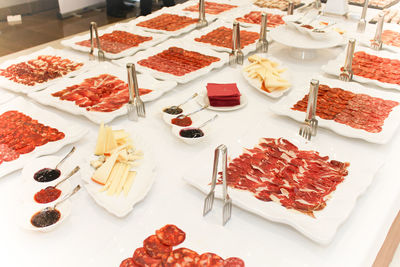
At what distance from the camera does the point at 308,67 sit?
2082 millimetres

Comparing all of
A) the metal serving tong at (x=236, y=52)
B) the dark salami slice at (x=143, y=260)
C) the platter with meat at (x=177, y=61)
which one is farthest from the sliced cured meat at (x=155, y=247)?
the metal serving tong at (x=236, y=52)

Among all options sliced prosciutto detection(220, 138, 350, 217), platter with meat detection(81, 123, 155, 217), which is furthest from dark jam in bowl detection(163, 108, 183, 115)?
sliced prosciutto detection(220, 138, 350, 217)

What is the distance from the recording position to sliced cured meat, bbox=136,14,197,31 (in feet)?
8.41

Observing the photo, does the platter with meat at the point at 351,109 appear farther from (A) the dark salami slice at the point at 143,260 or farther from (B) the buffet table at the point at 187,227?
(A) the dark salami slice at the point at 143,260

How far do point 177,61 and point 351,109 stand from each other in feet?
2.99

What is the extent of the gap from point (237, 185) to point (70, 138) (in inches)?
24.6

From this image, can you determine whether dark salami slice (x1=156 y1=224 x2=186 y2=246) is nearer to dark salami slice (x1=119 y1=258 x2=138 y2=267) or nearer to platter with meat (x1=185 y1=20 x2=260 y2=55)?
dark salami slice (x1=119 y1=258 x2=138 y2=267)

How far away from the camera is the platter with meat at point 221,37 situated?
2.26 m

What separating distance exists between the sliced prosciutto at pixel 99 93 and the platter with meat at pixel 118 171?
0.30 meters

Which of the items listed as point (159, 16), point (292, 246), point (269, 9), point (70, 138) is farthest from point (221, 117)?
point (269, 9)

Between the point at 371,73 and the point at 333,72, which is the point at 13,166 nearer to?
the point at 333,72

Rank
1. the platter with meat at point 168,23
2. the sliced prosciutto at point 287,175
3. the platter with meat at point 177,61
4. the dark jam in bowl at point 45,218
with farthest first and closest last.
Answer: the platter with meat at point 168,23
the platter with meat at point 177,61
the sliced prosciutto at point 287,175
the dark jam in bowl at point 45,218

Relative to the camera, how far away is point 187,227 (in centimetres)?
104

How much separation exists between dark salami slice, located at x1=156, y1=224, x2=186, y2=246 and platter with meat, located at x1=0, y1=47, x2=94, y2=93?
107cm
